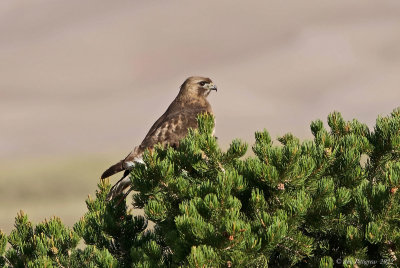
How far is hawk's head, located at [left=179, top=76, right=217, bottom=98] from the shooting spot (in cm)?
1468

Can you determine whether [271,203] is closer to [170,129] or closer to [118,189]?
[118,189]

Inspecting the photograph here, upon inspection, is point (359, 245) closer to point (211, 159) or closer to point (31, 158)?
point (211, 159)

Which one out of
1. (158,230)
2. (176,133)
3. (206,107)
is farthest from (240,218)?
Answer: (206,107)

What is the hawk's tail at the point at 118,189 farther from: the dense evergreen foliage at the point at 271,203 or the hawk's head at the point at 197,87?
the hawk's head at the point at 197,87

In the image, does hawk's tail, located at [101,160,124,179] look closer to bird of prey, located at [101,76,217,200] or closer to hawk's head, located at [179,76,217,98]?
bird of prey, located at [101,76,217,200]

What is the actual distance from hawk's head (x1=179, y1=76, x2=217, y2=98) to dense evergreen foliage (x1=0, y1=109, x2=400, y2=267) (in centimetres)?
599

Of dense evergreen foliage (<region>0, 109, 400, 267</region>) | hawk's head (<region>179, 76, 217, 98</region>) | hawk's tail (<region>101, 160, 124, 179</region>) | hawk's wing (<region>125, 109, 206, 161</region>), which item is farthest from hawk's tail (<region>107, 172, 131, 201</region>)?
hawk's head (<region>179, 76, 217, 98</region>)

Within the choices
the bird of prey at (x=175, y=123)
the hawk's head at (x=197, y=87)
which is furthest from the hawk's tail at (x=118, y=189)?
the hawk's head at (x=197, y=87)

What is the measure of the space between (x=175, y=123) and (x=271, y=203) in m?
5.31

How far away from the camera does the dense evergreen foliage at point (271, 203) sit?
23.0 ft

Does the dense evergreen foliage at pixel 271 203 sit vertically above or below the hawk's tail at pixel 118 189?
below

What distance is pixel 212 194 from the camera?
7.08 meters

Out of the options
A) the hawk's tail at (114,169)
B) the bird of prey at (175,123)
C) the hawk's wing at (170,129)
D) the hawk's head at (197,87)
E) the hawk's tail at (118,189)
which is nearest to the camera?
the hawk's tail at (118,189)

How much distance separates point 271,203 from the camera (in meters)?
7.59
